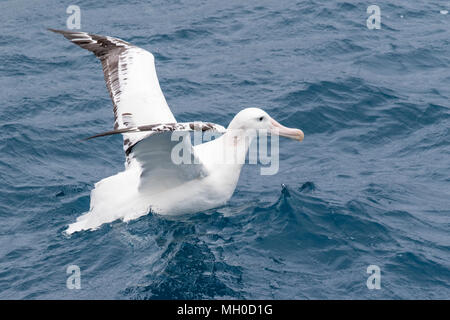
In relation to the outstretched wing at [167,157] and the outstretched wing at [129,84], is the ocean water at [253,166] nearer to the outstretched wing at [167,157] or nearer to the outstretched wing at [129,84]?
the outstretched wing at [167,157]

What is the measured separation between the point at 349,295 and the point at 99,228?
12.2ft

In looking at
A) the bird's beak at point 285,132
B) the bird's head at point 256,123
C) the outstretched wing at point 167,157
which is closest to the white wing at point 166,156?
the outstretched wing at point 167,157

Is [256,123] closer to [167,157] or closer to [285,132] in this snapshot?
[285,132]

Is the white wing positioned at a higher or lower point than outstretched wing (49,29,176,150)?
lower

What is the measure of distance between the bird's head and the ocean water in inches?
43.2

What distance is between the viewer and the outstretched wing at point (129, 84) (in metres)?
10.2

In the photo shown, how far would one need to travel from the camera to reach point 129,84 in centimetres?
1073

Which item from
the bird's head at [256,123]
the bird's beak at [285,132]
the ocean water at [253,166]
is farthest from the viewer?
the bird's beak at [285,132]

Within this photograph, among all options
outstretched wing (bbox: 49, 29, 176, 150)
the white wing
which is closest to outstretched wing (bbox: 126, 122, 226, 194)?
the white wing

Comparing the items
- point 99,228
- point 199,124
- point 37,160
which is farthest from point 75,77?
point 199,124

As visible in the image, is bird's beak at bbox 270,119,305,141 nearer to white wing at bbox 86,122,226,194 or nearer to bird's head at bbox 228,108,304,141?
bird's head at bbox 228,108,304,141

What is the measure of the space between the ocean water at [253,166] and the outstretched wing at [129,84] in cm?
150

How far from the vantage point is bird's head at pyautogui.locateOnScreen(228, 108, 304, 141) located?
10.5 metres

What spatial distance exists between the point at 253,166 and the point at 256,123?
91.6 inches
